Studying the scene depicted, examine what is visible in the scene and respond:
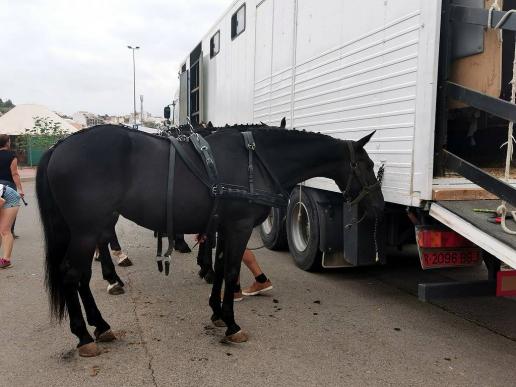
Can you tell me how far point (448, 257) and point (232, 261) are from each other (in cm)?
172

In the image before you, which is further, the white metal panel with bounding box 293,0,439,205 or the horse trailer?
the white metal panel with bounding box 293,0,439,205

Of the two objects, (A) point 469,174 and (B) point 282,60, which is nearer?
(A) point 469,174

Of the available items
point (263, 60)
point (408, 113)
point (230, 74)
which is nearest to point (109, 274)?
point (408, 113)

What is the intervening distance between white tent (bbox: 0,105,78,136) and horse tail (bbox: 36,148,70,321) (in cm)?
3528

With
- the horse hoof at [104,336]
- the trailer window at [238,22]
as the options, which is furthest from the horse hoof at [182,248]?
the trailer window at [238,22]

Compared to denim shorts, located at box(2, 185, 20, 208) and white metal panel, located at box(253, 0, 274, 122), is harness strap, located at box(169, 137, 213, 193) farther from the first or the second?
denim shorts, located at box(2, 185, 20, 208)

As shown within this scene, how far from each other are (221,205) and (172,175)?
1.44 ft

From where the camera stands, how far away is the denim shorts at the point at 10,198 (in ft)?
19.8

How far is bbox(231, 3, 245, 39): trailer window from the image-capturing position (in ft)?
24.9

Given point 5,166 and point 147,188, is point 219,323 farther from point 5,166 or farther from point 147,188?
point 5,166

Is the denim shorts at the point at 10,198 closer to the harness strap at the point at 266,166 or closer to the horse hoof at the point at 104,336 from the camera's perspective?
the horse hoof at the point at 104,336

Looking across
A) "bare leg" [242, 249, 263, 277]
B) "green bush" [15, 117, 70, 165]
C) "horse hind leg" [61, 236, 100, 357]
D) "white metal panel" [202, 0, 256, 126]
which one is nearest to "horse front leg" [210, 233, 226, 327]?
"bare leg" [242, 249, 263, 277]

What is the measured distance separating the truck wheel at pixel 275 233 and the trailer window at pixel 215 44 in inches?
166

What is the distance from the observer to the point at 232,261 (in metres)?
3.62
